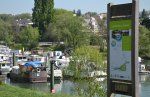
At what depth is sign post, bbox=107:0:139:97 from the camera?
8957 millimetres

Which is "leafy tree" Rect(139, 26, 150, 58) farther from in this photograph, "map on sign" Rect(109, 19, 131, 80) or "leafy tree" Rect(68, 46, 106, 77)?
"map on sign" Rect(109, 19, 131, 80)

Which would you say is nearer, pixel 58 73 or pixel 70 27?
pixel 58 73

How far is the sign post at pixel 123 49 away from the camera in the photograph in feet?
29.4

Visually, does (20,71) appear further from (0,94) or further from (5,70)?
(0,94)

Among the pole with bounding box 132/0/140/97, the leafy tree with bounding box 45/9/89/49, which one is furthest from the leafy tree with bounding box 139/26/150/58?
the pole with bounding box 132/0/140/97

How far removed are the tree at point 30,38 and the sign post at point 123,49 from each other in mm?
97247

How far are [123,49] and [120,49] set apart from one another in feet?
0.26

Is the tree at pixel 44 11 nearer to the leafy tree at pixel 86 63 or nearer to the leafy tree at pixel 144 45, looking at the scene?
the leafy tree at pixel 144 45

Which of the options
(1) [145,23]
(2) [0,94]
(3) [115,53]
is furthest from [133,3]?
(1) [145,23]

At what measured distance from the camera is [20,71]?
5238cm

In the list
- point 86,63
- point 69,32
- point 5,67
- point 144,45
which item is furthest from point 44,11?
point 86,63

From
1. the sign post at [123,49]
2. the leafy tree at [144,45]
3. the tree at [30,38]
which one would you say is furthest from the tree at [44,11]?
the sign post at [123,49]

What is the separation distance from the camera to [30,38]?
353 feet

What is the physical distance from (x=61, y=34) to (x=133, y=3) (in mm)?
94615
